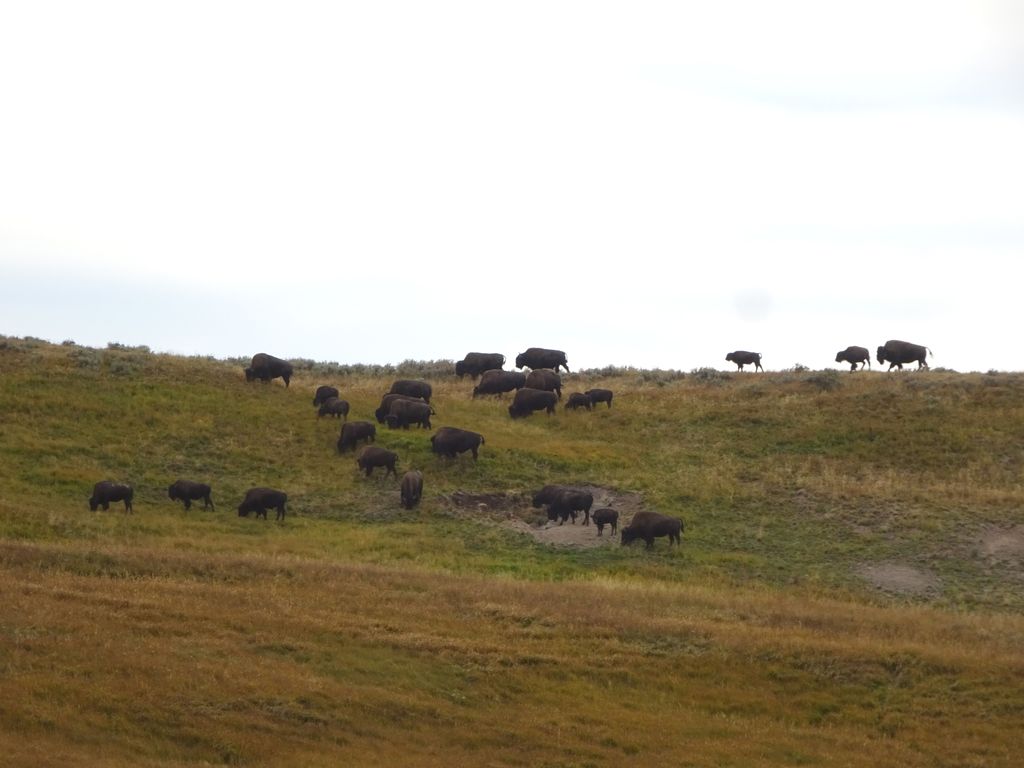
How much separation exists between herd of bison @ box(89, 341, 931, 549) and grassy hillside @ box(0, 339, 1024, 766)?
2.11ft

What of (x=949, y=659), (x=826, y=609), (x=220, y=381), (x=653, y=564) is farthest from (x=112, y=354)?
(x=949, y=659)

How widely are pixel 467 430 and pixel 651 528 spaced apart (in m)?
9.91

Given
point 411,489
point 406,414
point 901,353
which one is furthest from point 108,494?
point 901,353

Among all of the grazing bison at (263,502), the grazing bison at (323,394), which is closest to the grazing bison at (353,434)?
the grazing bison at (323,394)

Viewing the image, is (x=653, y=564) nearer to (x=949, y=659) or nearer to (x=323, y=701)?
(x=949, y=659)

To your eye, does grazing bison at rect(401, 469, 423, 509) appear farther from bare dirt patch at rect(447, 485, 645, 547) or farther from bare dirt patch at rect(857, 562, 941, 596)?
bare dirt patch at rect(857, 562, 941, 596)

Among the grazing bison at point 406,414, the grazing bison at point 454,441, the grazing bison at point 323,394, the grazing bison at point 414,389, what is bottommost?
the grazing bison at point 454,441

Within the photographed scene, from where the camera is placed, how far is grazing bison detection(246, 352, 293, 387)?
5141 centimetres

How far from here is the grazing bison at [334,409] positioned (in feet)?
152

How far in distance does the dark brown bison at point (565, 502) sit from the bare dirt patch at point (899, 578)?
25.6ft

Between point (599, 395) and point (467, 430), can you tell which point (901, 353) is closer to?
point (599, 395)

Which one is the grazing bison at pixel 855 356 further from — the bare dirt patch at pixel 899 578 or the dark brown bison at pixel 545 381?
the bare dirt patch at pixel 899 578

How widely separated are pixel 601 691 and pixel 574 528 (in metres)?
15.2

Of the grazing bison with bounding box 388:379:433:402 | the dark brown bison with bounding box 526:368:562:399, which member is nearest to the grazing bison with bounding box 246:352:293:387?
the grazing bison with bounding box 388:379:433:402
